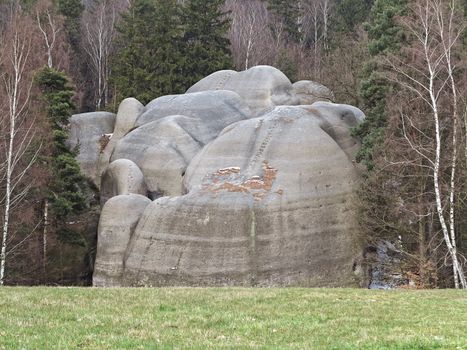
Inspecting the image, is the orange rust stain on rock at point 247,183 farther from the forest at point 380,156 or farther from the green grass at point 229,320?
the green grass at point 229,320

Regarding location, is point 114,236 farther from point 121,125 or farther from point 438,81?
point 438,81

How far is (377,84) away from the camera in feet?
88.7

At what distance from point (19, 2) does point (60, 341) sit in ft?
181

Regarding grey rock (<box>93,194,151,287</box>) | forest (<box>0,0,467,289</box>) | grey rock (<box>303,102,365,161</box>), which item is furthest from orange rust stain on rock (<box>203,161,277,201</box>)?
Result: grey rock (<box>303,102,365,161</box>)

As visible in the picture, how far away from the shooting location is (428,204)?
75.2ft

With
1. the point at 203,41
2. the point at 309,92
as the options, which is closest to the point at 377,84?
the point at 309,92

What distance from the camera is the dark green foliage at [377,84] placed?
26312 mm

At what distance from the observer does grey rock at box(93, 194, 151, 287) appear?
1049 inches

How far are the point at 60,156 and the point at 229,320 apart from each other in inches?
786

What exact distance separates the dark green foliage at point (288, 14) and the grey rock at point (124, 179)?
36.1 meters

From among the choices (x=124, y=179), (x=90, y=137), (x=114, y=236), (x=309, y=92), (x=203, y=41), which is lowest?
(x=114, y=236)

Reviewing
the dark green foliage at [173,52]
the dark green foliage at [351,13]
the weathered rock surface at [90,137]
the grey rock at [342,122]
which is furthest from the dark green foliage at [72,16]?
the grey rock at [342,122]

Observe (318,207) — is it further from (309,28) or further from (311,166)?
(309,28)

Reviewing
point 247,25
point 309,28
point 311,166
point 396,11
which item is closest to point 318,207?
point 311,166
